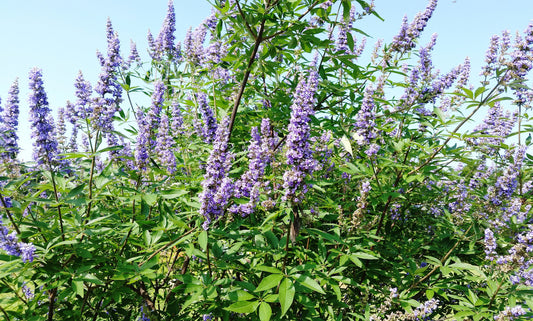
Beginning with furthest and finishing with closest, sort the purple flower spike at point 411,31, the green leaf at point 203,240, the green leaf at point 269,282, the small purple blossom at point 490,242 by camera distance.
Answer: the purple flower spike at point 411,31, the small purple blossom at point 490,242, the green leaf at point 269,282, the green leaf at point 203,240

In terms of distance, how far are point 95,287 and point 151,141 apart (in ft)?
5.31

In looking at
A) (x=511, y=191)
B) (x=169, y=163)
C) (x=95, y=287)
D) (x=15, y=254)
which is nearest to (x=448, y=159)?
(x=511, y=191)

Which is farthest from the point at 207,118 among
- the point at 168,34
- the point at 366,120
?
the point at 168,34

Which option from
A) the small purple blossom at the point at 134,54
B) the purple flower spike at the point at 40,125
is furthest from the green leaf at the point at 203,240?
the small purple blossom at the point at 134,54

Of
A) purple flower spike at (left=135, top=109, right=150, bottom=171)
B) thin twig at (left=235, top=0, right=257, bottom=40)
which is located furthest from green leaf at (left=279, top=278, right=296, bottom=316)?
thin twig at (left=235, top=0, right=257, bottom=40)

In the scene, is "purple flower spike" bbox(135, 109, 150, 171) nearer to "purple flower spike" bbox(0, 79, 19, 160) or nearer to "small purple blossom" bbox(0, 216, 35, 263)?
"small purple blossom" bbox(0, 216, 35, 263)

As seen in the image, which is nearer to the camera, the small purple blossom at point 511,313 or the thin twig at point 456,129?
the small purple blossom at point 511,313

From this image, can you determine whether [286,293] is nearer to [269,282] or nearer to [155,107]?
[269,282]

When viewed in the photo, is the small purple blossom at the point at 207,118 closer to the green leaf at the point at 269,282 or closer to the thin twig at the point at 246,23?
the thin twig at the point at 246,23

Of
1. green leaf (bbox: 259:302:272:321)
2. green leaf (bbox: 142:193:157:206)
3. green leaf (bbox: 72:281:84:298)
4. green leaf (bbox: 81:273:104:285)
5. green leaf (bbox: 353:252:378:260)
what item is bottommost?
green leaf (bbox: 259:302:272:321)

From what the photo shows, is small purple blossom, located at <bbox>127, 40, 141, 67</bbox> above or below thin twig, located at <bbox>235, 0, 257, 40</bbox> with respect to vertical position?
above

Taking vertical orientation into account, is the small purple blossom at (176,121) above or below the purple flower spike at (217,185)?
above

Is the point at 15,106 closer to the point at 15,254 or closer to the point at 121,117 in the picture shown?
the point at 121,117

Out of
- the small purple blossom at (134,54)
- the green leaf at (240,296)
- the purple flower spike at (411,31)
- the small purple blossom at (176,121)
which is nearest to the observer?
the green leaf at (240,296)
